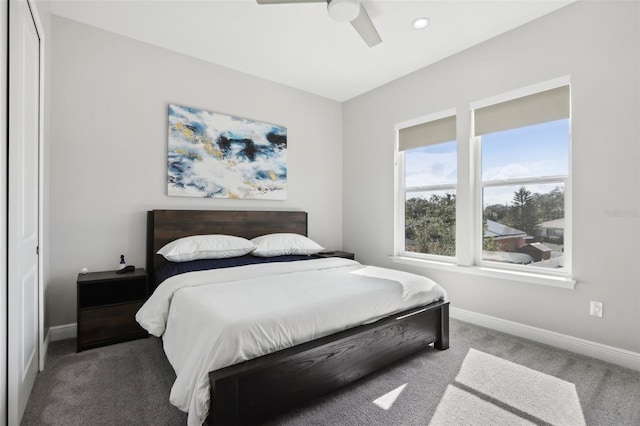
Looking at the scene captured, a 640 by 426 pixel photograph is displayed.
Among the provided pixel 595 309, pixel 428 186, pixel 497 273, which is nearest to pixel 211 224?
pixel 428 186

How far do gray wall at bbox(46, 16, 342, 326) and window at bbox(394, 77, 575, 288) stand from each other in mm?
2129

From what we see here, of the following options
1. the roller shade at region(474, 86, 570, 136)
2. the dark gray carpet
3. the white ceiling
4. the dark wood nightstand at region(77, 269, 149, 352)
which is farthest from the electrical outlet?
the dark wood nightstand at region(77, 269, 149, 352)

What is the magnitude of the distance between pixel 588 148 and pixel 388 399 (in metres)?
2.43

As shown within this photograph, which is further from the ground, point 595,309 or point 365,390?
point 595,309

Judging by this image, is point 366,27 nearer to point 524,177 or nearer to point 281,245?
point 524,177

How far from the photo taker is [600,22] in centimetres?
245

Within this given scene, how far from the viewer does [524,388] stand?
80.0 inches

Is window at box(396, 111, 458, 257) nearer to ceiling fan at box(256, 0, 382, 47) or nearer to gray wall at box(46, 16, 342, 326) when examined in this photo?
ceiling fan at box(256, 0, 382, 47)

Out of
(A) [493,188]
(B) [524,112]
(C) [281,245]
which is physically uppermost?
(B) [524,112]

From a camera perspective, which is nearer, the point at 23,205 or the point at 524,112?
the point at 23,205

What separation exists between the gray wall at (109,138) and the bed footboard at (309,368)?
2244 mm

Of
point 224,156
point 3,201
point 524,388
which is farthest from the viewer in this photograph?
point 224,156

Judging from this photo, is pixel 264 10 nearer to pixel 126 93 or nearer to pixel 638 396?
pixel 126 93

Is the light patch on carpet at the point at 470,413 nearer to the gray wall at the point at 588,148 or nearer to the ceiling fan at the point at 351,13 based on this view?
the gray wall at the point at 588,148
